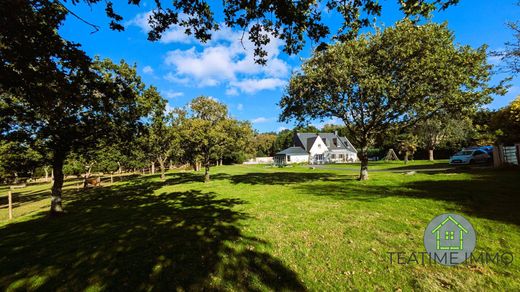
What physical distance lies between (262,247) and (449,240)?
14.3ft

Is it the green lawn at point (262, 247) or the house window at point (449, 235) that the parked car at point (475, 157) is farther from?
the house window at point (449, 235)

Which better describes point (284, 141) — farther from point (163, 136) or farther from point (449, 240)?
point (449, 240)

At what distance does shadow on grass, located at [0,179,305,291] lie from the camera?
4348 mm

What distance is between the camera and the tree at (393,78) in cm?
1352

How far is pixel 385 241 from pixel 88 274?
695 centimetres

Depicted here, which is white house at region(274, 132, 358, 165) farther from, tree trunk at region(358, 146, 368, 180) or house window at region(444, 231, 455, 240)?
house window at region(444, 231, 455, 240)

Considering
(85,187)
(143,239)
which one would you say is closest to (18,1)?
(143,239)

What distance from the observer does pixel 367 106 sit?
16516mm

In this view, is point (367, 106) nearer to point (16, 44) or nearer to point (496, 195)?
point (496, 195)

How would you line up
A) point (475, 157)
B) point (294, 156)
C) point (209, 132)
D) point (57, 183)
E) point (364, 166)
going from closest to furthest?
point (57, 183) < point (364, 166) < point (209, 132) < point (475, 157) < point (294, 156)

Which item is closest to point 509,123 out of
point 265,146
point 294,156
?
point 294,156

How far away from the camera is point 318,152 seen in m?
61.6

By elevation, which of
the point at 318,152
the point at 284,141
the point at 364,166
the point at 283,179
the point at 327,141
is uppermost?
the point at 284,141

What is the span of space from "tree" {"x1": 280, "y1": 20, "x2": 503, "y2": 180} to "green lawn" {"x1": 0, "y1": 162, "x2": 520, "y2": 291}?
22.7 feet
